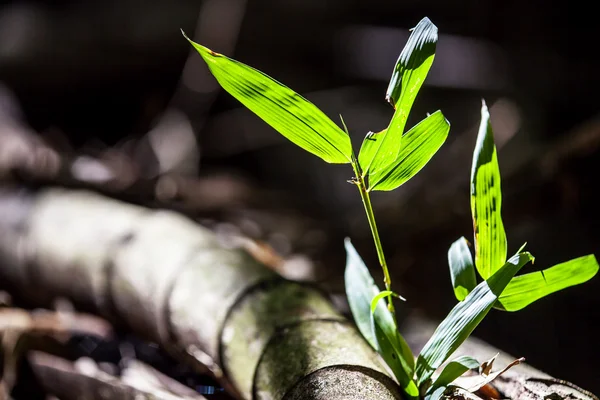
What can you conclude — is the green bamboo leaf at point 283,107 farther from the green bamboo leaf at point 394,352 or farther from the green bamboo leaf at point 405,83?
the green bamboo leaf at point 394,352

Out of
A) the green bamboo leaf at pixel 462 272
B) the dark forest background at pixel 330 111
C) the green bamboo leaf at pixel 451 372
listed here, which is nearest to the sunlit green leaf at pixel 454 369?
the green bamboo leaf at pixel 451 372

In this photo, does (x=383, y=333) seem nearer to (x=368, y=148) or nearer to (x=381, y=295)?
(x=381, y=295)

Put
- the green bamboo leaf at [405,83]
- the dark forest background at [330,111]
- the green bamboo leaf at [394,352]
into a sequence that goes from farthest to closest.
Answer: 1. the dark forest background at [330,111]
2. the green bamboo leaf at [394,352]
3. the green bamboo leaf at [405,83]

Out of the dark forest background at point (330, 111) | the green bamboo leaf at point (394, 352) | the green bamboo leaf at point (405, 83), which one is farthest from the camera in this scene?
the dark forest background at point (330, 111)

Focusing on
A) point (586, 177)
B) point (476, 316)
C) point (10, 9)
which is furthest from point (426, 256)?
point (10, 9)

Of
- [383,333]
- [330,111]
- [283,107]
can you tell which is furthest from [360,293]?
[330,111]

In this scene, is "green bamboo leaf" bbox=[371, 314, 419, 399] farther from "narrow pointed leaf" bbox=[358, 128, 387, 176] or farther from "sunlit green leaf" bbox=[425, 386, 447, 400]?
"narrow pointed leaf" bbox=[358, 128, 387, 176]

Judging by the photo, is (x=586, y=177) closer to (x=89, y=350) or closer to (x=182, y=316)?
(x=182, y=316)
